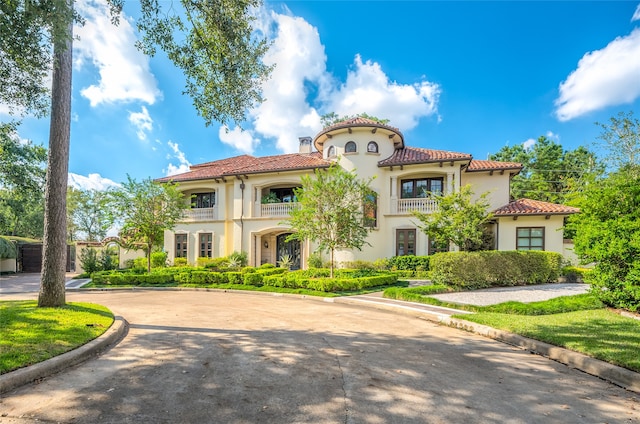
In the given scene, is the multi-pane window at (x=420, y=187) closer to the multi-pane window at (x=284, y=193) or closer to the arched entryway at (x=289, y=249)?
the multi-pane window at (x=284, y=193)

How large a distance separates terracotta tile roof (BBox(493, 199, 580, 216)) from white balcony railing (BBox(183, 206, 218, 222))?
18936 mm

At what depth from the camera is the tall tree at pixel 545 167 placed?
32594 millimetres

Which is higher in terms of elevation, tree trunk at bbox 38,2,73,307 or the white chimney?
the white chimney

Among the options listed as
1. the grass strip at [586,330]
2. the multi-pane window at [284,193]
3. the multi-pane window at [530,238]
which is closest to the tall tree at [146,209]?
the multi-pane window at [284,193]

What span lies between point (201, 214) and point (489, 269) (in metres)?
19.6

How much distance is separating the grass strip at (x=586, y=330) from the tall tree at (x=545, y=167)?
28611mm

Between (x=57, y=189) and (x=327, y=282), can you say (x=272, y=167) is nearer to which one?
(x=327, y=282)

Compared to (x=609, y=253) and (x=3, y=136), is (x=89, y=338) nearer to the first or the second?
(x=609, y=253)

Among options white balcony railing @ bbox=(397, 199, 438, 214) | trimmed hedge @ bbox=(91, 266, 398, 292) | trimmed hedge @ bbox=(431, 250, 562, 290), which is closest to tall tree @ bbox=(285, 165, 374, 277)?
trimmed hedge @ bbox=(91, 266, 398, 292)

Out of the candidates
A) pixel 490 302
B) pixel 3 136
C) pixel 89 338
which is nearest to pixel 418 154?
pixel 490 302

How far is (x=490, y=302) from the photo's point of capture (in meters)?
10.2

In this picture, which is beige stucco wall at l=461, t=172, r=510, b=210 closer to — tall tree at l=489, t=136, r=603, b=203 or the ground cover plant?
the ground cover plant

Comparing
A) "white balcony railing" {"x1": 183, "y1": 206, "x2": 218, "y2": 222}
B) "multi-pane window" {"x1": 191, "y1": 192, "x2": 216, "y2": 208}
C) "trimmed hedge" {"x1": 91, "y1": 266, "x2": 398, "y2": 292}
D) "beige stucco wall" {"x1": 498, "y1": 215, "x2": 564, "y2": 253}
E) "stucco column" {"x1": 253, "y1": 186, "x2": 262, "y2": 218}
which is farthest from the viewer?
"multi-pane window" {"x1": 191, "y1": 192, "x2": 216, "y2": 208}

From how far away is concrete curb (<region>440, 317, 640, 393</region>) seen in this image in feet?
13.5
